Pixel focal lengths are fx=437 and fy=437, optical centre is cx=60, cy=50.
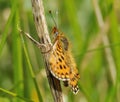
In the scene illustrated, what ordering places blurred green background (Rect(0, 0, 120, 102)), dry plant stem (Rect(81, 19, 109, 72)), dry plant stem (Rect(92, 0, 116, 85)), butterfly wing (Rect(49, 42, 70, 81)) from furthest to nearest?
dry plant stem (Rect(81, 19, 109, 72))
dry plant stem (Rect(92, 0, 116, 85))
blurred green background (Rect(0, 0, 120, 102))
butterfly wing (Rect(49, 42, 70, 81))

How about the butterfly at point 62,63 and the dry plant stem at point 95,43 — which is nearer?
the butterfly at point 62,63

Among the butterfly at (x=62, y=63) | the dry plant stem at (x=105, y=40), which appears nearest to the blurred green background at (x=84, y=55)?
the dry plant stem at (x=105, y=40)

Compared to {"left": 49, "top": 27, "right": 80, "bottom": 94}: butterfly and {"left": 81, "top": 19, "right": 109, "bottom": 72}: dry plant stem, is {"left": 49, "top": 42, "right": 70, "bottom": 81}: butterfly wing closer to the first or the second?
{"left": 49, "top": 27, "right": 80, "bottom": 94}: butterfly

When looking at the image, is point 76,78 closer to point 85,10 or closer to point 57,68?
point 57,68

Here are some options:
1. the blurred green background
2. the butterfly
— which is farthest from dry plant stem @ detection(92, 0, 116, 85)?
the butterfly

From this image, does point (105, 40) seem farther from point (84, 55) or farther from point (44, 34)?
point (44, 34)

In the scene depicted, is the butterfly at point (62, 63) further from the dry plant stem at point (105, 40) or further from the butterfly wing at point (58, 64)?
the dry plant stem at point (105, 40)
